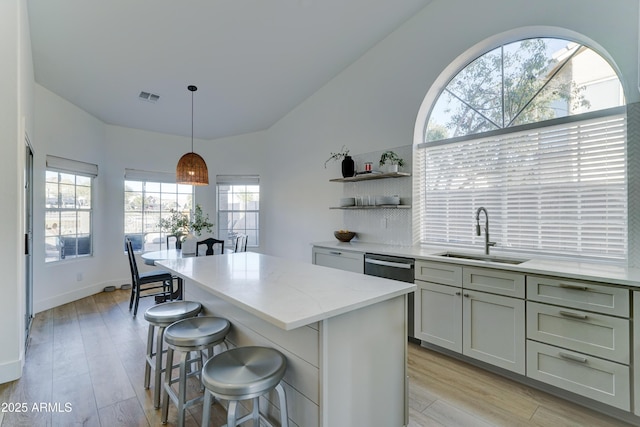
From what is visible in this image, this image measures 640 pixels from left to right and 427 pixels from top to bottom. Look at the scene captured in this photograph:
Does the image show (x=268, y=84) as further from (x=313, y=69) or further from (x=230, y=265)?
(x=230, y=265)

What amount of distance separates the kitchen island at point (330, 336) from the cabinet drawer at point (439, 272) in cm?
109

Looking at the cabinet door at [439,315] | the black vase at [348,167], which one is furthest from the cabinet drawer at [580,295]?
the black vase at [348,167]

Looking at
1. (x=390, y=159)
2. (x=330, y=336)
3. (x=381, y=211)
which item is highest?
(x=390, y=159)

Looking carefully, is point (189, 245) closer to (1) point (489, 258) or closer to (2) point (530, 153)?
(1) point (489, 258)

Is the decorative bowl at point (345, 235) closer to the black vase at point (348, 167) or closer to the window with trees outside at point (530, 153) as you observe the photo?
the black vase at point (348, 167)

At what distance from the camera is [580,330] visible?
2.02 metres

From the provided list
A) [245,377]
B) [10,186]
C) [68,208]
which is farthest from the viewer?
[68,208]

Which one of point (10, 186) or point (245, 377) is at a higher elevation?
point (10, 186)

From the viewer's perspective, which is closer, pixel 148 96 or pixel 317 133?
pixel 148 96

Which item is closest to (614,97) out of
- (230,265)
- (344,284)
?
(344,284)

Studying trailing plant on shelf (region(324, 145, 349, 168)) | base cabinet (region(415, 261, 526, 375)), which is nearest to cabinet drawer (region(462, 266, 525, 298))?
base cabinet (region(415, 261, 526, 375))

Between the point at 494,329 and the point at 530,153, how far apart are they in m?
1.61

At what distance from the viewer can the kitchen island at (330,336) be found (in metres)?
1.37

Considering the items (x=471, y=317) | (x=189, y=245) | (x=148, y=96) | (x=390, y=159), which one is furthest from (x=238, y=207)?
(x=471, y=317)
